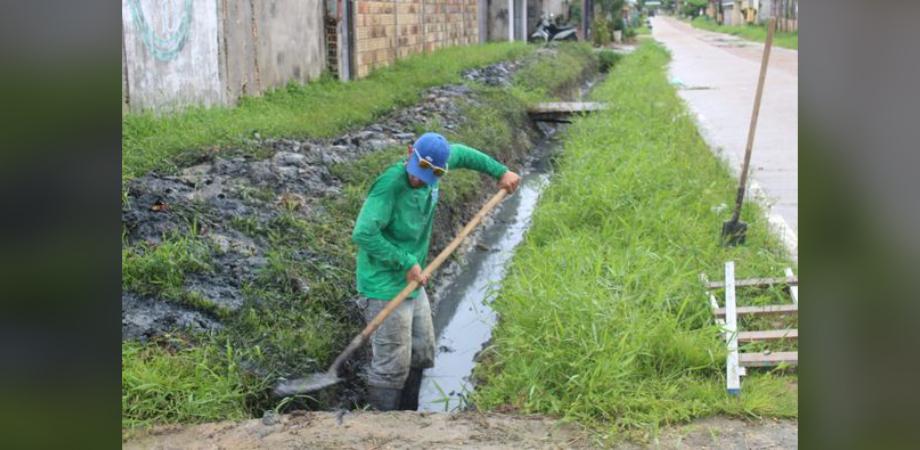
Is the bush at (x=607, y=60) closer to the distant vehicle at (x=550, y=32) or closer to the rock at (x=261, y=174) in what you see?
the distant vehicle at (x=550, y=32)

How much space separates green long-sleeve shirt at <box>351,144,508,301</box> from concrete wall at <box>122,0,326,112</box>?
→ 3362 mm

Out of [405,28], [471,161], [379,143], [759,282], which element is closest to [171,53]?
[379,143]

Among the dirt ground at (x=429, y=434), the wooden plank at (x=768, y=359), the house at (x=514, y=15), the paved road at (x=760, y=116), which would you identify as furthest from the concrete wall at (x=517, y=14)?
Answer: the dirt ground at (x=429, y=434)

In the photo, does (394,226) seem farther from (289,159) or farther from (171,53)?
(171,53)

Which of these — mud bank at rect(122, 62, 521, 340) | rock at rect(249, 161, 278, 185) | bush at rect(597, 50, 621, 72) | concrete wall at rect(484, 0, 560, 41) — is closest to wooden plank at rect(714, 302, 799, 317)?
mud bank at rect(122, 62, 521, 340)

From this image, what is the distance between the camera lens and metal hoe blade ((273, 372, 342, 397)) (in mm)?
4258

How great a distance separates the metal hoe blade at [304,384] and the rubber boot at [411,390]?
62 cm

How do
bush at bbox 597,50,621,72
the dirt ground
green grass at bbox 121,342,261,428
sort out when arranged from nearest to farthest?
the dirt ground < green grass at bbox 121,342,261,428 < bush at bbox 597,50,621,72

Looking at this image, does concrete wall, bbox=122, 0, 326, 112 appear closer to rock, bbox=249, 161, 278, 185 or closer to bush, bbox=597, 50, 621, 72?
rock, bbox=249, 161, 278, 185
